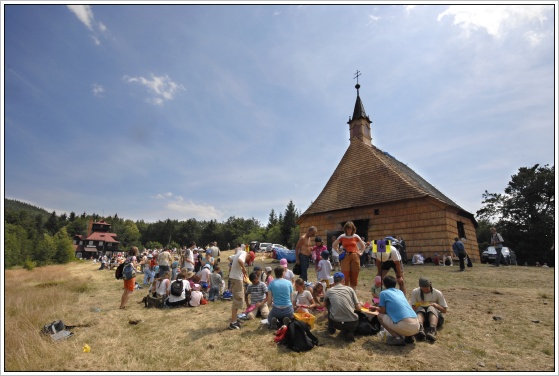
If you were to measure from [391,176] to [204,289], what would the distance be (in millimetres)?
15185

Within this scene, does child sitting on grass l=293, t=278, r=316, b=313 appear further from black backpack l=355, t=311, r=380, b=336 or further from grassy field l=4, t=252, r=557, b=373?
black backpack l=355, t=311, r=380, b=336

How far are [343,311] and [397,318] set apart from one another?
3.20 feet

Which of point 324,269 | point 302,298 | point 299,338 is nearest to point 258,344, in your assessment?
point 299,338

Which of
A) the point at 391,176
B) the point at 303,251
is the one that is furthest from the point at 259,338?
the point at 391,176

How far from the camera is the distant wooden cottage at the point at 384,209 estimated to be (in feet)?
59.9

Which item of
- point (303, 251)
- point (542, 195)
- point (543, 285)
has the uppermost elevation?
point (542, 195)

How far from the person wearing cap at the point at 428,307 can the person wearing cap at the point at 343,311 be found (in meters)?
1.29

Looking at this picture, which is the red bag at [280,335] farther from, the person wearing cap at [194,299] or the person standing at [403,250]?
the person standing at [403,250]

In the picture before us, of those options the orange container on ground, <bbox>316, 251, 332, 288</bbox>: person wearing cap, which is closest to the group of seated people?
<bbox>316, 251, 332, 288</bbox>: person wearing cap

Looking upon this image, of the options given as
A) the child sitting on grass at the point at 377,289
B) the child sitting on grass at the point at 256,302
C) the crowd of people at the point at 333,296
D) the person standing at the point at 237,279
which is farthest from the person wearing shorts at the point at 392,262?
the person standing at the point at 237,279

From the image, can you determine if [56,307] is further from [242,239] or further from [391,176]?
[242,239]

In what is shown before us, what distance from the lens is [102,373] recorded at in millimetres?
4723

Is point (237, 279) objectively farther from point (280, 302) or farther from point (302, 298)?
point (302, 298)

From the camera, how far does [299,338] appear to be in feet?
17.8
